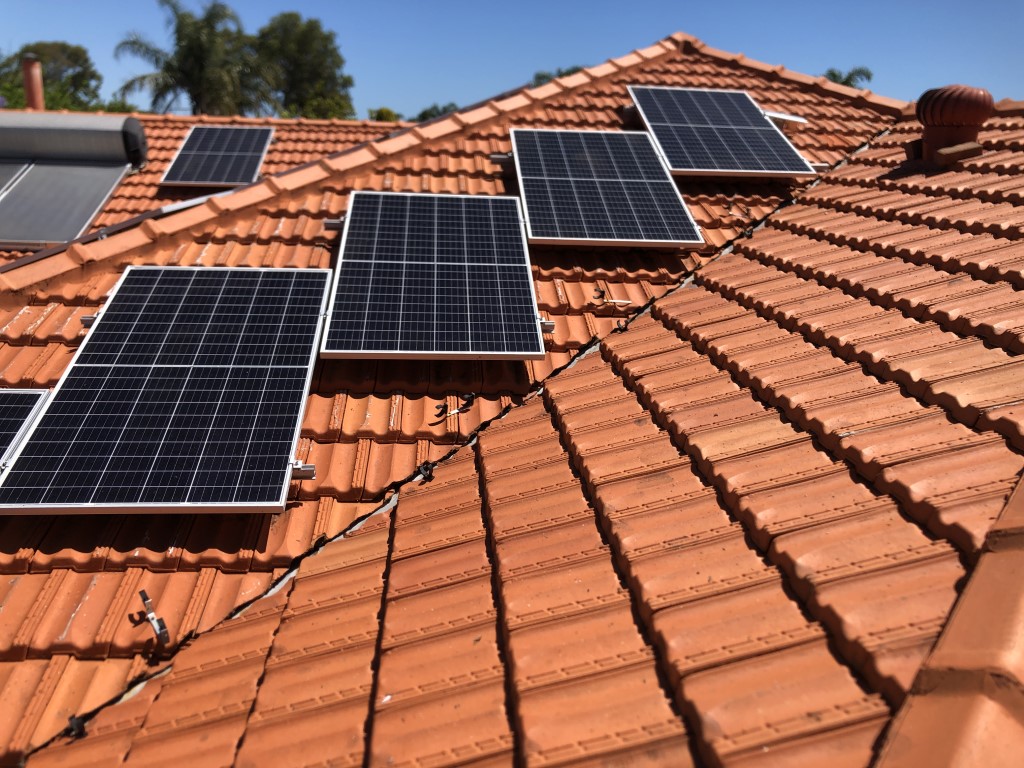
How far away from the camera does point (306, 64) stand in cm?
5481

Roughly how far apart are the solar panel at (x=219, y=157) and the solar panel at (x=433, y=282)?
560cm

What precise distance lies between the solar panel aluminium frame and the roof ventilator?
817cm

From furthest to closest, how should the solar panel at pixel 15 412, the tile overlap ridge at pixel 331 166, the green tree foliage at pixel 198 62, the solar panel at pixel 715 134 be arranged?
1. the green tree foliage at pixel 198 62
2. the solar panel at pixel 715 134
3. the tile overlap ridge at pixel 331 166
4. the solar panel at pixel 15 412

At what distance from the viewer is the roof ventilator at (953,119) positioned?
22.5 ft

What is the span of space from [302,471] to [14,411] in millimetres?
1962

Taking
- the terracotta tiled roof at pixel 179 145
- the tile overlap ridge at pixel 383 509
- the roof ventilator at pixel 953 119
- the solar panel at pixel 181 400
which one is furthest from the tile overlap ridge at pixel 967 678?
the terracotta tiled roof at pixel 179 145

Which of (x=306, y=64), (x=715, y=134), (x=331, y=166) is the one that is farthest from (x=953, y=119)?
(x=306, y=64)

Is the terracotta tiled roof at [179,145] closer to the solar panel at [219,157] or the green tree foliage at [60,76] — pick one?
the solar panel at [219,157]

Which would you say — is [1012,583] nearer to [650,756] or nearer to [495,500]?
[650,756]

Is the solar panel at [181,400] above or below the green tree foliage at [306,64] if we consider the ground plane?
below

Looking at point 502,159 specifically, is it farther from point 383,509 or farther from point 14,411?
point 14,411

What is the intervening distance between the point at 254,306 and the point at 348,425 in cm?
133

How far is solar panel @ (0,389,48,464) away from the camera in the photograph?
4336 millimetres

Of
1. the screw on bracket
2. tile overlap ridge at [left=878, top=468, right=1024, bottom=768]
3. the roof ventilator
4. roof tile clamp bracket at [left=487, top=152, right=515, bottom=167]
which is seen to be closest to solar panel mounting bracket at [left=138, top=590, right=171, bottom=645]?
the screw on bracket
